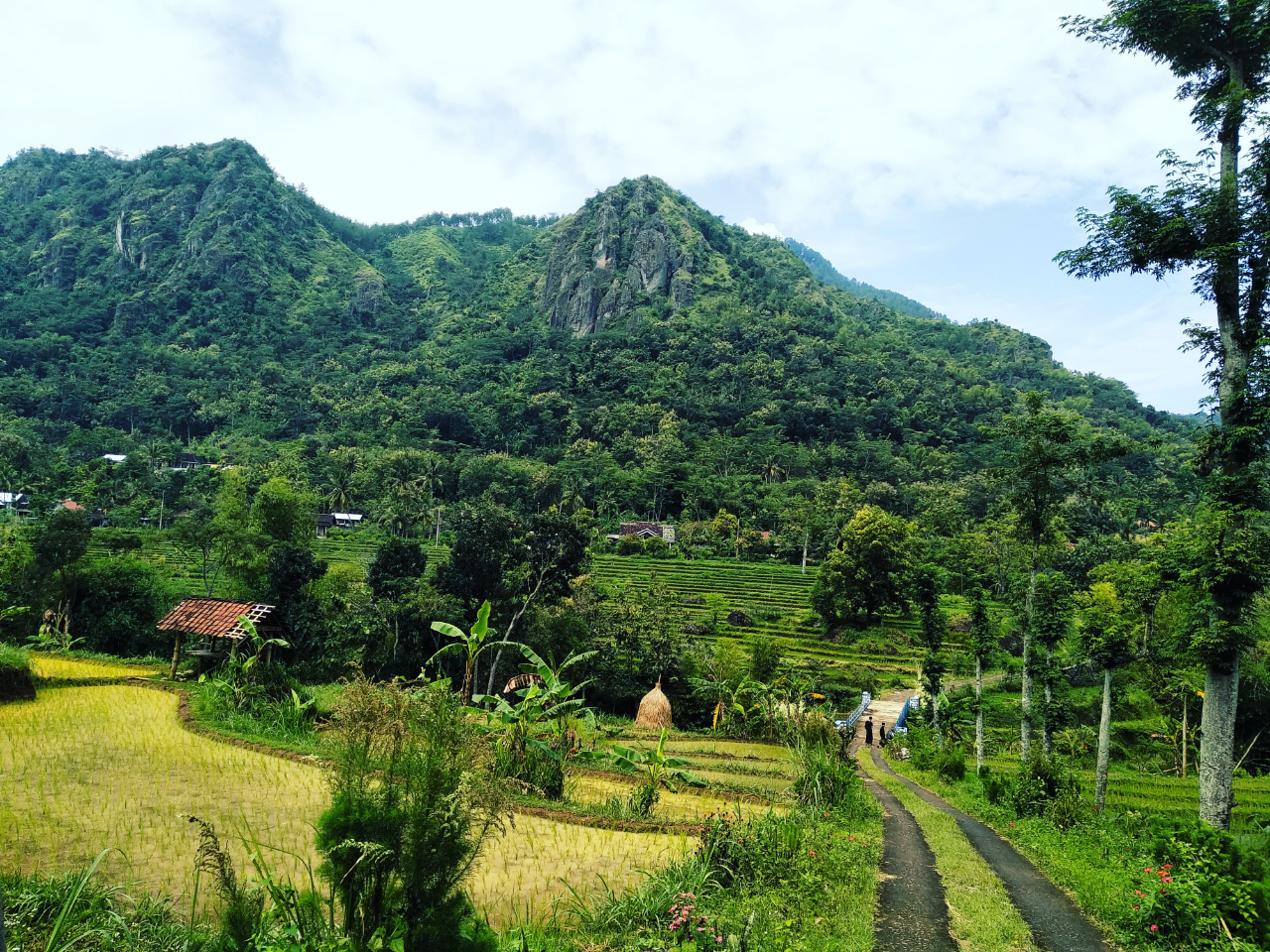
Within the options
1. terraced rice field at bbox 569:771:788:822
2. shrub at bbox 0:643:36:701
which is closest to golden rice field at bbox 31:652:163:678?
shrub at bbox 0:643:36:701

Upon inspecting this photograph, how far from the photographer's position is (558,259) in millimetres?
144250

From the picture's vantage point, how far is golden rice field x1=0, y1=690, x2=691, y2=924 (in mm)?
6047

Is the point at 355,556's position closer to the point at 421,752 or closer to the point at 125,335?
the point at 421,752

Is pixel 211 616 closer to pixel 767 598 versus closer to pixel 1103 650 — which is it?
pixel 1103 650

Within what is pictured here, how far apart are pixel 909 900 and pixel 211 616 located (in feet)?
55.7

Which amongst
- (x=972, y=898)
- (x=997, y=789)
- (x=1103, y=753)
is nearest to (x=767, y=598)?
(x=997, y=789)

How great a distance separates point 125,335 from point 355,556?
88.0m

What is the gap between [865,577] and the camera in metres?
39.7

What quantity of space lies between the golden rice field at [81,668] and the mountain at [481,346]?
51314mm

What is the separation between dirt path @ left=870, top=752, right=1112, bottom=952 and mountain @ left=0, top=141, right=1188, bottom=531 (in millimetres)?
57677

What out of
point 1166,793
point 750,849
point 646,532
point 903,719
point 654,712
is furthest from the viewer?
point 646,532

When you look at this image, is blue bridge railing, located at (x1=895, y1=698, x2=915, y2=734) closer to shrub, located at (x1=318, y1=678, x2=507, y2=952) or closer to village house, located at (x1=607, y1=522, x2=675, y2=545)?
shrub, located at (x1=318, y1=678, x2=507, y2=952)

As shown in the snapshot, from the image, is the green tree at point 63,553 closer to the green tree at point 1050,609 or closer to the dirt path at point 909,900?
the dirt path at point 909,900

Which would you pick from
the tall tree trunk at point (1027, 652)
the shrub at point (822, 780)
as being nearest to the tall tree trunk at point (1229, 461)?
the shrub at point (822, 780)
